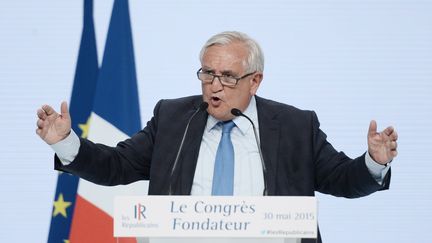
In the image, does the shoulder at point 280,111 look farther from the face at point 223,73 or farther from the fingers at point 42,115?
the fingers at point 42,115

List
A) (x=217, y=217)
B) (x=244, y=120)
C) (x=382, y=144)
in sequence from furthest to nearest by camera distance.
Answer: (x=244, y=120), (x=382, y=144), (x=217, y=217)

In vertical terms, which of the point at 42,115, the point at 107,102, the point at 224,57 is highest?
the point at 107,102

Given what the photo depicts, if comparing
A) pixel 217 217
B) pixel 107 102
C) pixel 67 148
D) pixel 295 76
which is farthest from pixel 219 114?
pixel 107 102

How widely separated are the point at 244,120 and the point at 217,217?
68cm

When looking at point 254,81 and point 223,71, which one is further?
point 254,81

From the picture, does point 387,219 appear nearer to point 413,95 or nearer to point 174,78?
point 413,95

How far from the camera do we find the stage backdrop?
366cm

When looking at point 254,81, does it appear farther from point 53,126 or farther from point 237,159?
point 53,126

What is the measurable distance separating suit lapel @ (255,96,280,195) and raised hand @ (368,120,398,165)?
13.7 inches

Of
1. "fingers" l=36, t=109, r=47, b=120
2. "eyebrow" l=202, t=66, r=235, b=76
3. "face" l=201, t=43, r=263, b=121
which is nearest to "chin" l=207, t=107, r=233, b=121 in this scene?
"face" l=201, t=43, r=263, b=121

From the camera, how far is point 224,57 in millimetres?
2535

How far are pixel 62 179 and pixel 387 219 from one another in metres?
1.63

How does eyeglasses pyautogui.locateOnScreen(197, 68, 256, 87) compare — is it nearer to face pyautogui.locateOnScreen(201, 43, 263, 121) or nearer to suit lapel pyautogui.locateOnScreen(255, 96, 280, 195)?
face pyautogui.locateOnScreen(201, 43, 263, 121)

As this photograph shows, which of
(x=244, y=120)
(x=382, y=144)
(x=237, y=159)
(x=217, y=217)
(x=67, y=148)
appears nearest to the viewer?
(x=217, y=217)
